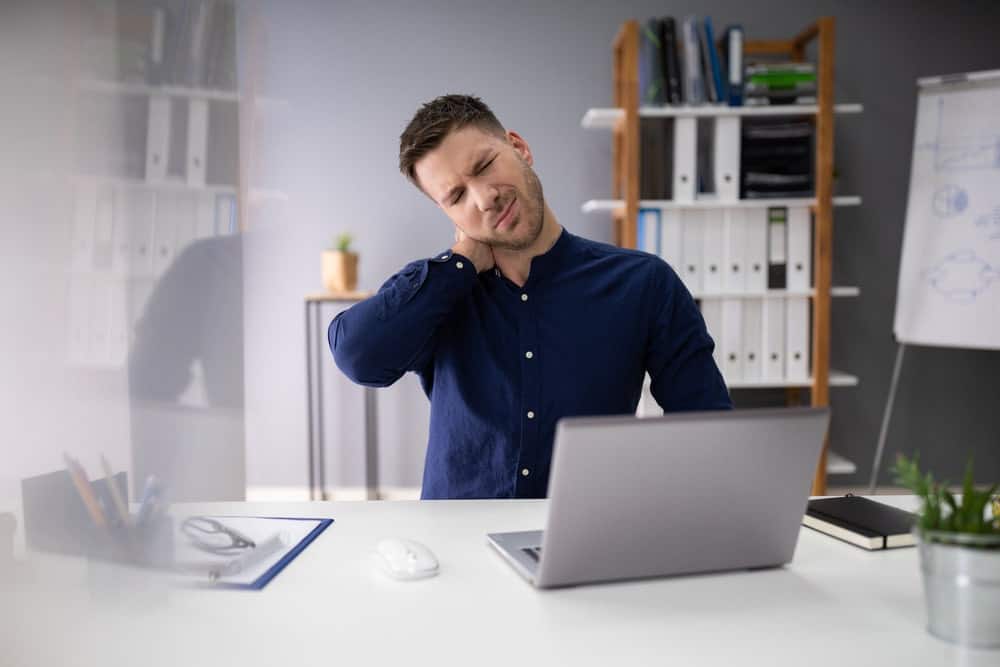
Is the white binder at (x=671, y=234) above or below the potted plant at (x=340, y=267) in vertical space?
above

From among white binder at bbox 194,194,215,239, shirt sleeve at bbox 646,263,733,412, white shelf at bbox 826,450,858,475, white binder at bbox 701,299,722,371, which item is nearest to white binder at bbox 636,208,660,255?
white binder at bbox 701,299,722,371

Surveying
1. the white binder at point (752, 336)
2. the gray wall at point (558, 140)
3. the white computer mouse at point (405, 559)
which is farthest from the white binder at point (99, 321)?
the gray wall at point (558, 140)

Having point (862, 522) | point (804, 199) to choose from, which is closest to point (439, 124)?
point (862, 522)

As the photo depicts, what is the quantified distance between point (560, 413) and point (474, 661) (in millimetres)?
790

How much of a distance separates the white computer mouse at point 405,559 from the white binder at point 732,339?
2362mm

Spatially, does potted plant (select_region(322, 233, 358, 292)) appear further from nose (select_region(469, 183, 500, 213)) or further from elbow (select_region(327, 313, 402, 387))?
nose (select_region(469, 183, 500, 213))

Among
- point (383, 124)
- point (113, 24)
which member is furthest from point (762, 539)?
point (383, 124)

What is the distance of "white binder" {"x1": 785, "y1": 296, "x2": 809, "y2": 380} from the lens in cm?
300

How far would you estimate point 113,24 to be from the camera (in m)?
0.27

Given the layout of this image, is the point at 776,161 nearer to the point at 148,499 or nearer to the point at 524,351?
the point at 524,351

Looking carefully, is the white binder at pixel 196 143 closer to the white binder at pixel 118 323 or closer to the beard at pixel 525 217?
the white binder at pixel 118 323

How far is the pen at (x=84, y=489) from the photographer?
281mm

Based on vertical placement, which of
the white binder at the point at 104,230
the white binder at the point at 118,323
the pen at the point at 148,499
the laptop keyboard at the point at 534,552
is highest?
the white binder at the point at 104,230

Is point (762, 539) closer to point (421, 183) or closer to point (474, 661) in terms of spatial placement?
point (474, 661)
